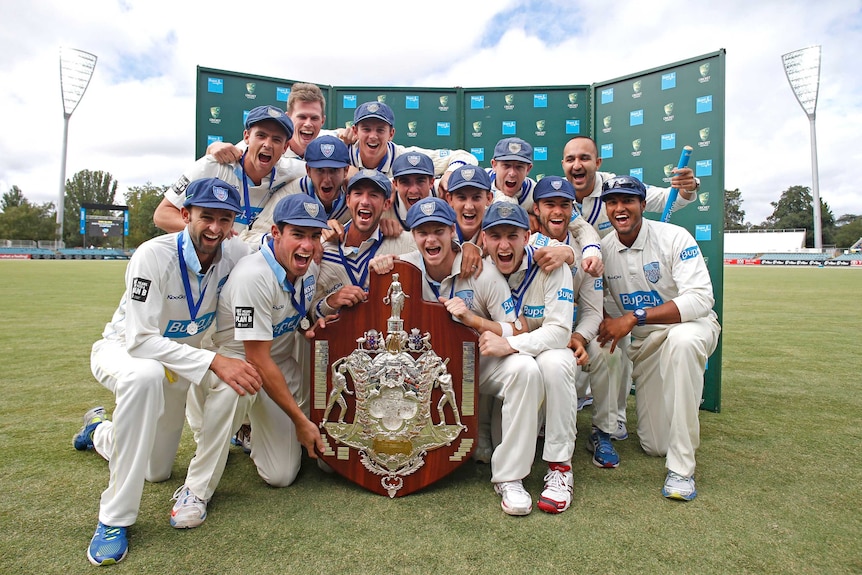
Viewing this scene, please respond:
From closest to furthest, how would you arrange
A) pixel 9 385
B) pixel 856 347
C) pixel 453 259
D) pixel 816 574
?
1. pixel 816 574
2. pixel 453 259
3. pixel 9 385
4. pixel 856 347

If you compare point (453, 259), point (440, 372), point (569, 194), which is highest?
point (569, 194)

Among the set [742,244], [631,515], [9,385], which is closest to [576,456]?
[631,515]

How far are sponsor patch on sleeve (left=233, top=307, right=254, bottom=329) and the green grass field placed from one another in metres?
1.11

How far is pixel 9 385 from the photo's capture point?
5.95m

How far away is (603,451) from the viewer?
4.13 metres

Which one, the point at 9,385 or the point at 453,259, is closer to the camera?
the point at 453,259

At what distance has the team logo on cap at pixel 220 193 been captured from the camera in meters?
3.31

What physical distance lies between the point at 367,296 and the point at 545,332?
125 cm

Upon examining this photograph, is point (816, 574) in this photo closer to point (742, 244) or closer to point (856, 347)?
point (856, 347)

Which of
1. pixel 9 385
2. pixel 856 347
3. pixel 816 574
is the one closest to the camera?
pixel 816 574

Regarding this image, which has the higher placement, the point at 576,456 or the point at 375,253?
the point at 375,253

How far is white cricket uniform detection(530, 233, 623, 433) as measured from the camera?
4316 mm

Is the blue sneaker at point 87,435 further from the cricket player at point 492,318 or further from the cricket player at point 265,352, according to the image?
the cricket player at point 492,318

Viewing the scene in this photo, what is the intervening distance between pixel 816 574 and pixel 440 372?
2.18 metres
